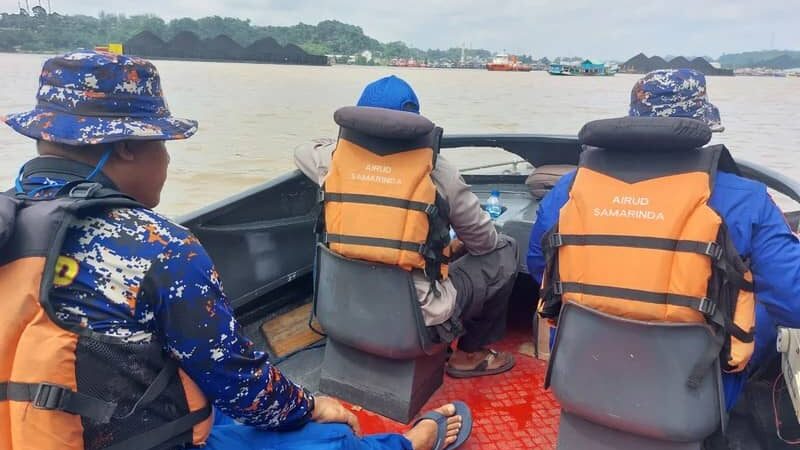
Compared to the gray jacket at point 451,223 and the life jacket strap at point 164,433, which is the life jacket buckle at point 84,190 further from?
the gray jacket at point 451,223

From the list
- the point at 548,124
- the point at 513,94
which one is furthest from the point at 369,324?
the point at 513,94

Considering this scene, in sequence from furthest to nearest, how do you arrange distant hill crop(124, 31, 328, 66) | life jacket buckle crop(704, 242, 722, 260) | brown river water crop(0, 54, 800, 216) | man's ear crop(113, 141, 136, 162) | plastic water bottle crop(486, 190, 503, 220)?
1. distant hill crop(124, 31, 328, 66)
2. brown river water crop(0, 54, 800, 216)
3. plastic water bottle crop(486, 190, 503, 220)
4. life jacket buckle crop(704, 242, 722, 260)
5. man's ear crop(113, 141, 136, 162)

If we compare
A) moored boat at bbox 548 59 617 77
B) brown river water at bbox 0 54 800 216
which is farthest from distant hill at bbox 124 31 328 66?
moored boat at bbox 548 59 617 77

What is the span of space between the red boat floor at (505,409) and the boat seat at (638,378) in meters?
0.61

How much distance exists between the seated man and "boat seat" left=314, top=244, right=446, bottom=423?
0.08 metres

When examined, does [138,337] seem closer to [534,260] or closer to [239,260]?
[534,260]

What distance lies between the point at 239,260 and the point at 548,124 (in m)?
18.3

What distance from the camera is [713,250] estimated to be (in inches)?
61.9

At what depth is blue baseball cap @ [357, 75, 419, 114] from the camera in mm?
2281

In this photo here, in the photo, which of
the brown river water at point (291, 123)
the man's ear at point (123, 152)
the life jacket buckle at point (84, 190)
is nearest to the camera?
the life jacket buckle at point (84, 190)

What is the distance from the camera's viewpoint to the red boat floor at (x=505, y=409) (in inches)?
94.9

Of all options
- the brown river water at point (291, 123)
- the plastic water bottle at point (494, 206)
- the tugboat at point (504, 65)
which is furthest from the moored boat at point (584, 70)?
the plastic water bottle at point (494, 206)

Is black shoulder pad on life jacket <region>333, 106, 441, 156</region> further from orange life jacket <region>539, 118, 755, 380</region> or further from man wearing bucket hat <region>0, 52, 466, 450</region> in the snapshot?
man wearing bucket hat <region>0, 52, 466, 450</region>

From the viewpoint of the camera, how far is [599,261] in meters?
1.70
